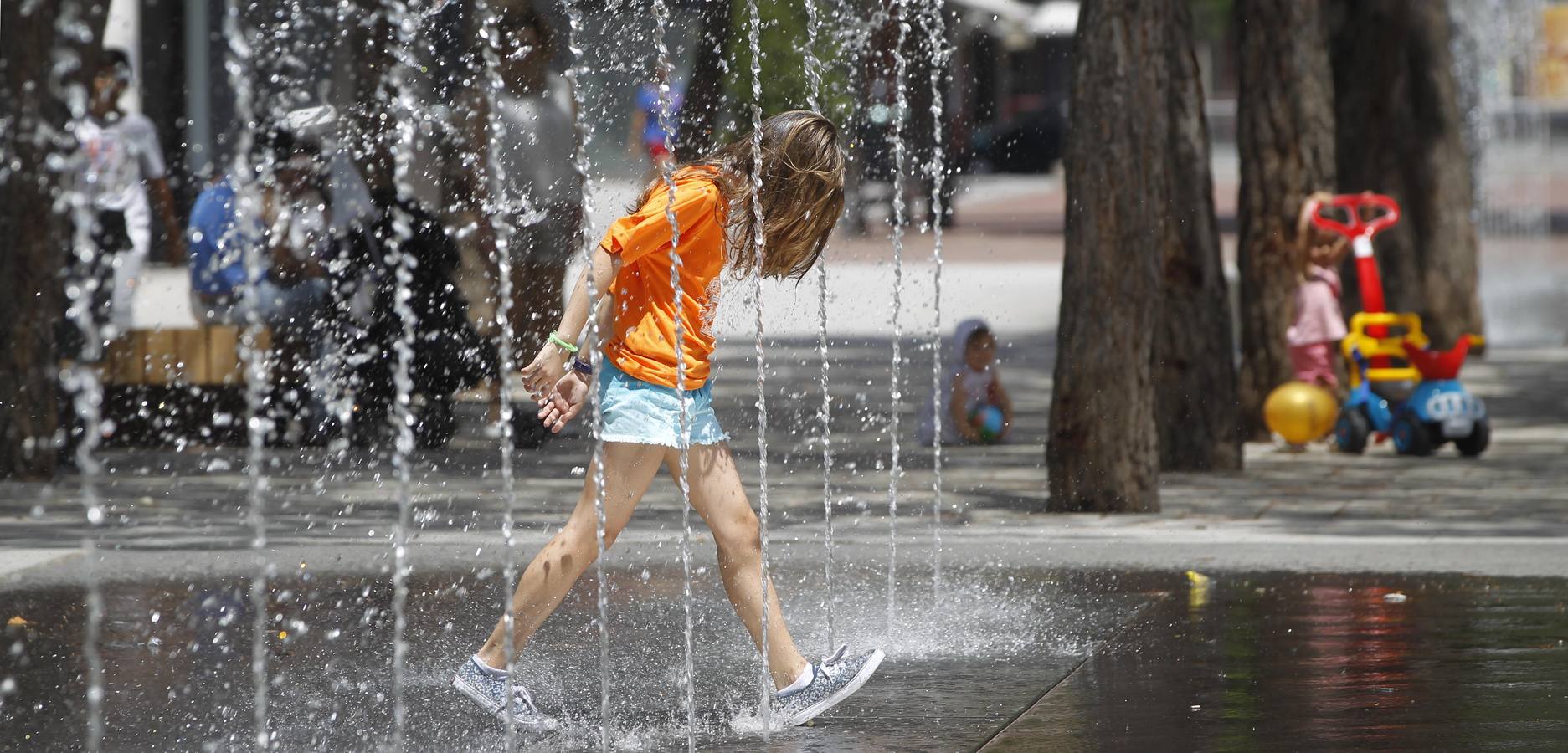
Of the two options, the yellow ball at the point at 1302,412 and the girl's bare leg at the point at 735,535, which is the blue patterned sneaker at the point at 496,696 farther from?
the yellow ball at the point at 1302,412

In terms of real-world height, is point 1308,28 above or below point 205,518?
above

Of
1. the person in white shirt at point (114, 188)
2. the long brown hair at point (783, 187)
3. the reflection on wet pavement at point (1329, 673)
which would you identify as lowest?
the reflection on wet pavement at point (1329, 673)

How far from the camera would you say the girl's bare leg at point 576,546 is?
5.07m

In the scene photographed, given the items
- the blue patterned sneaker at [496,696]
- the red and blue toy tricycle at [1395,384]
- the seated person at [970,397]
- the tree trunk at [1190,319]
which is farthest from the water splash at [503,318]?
the red and blue toy tricycle at [1395,384]

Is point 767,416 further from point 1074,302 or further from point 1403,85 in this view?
point 1403,85

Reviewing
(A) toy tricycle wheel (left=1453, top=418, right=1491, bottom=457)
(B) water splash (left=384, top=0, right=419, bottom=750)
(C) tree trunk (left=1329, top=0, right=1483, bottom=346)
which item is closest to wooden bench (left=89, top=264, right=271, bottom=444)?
(B) water splash (left=384, top=0, right=419, bottom=750)

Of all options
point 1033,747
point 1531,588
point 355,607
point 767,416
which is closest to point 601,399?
point 1033,747

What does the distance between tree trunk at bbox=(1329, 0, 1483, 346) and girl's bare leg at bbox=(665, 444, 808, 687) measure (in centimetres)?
1132

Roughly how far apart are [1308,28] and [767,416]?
12.1ft

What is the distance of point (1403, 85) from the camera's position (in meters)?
15.7

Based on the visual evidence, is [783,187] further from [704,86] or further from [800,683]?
[704,86]

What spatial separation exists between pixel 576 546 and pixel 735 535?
14.8 inches

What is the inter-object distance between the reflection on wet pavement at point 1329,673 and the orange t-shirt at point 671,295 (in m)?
1.18

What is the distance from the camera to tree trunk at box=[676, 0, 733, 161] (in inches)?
517
